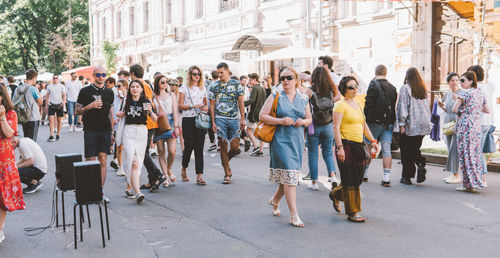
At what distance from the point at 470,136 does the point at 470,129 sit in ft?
0.36

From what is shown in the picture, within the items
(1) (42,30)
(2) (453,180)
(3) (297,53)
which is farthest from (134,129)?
(1) (42,30)

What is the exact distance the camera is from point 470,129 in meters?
8.49

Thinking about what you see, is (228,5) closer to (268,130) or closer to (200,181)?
(200,181)

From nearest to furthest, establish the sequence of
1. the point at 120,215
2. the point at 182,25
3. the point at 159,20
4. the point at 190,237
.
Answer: the point at 190,237, the point at 120,215, the point at 182,25, the point at 159,20

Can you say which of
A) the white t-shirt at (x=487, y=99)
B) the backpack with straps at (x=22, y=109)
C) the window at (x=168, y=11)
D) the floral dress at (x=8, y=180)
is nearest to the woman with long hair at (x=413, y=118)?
the white t-shirt at (x=487, y=99)

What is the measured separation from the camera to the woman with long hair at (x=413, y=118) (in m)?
8.91

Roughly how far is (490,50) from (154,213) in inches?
416

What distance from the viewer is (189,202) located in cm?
772

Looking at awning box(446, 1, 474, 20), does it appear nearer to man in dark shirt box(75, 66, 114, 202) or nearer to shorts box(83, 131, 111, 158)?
man in dark shirt box(75, 66, 114, 202)

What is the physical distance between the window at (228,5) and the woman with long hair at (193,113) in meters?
19.2

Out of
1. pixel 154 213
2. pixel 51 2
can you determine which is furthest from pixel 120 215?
pixel 51 2

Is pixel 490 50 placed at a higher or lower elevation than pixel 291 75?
higher

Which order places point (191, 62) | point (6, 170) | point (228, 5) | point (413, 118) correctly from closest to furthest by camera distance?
point (6, 170) < point (413, 118) < point (191, 62) < point (228, 5)

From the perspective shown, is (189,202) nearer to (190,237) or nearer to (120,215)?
(120,215)
